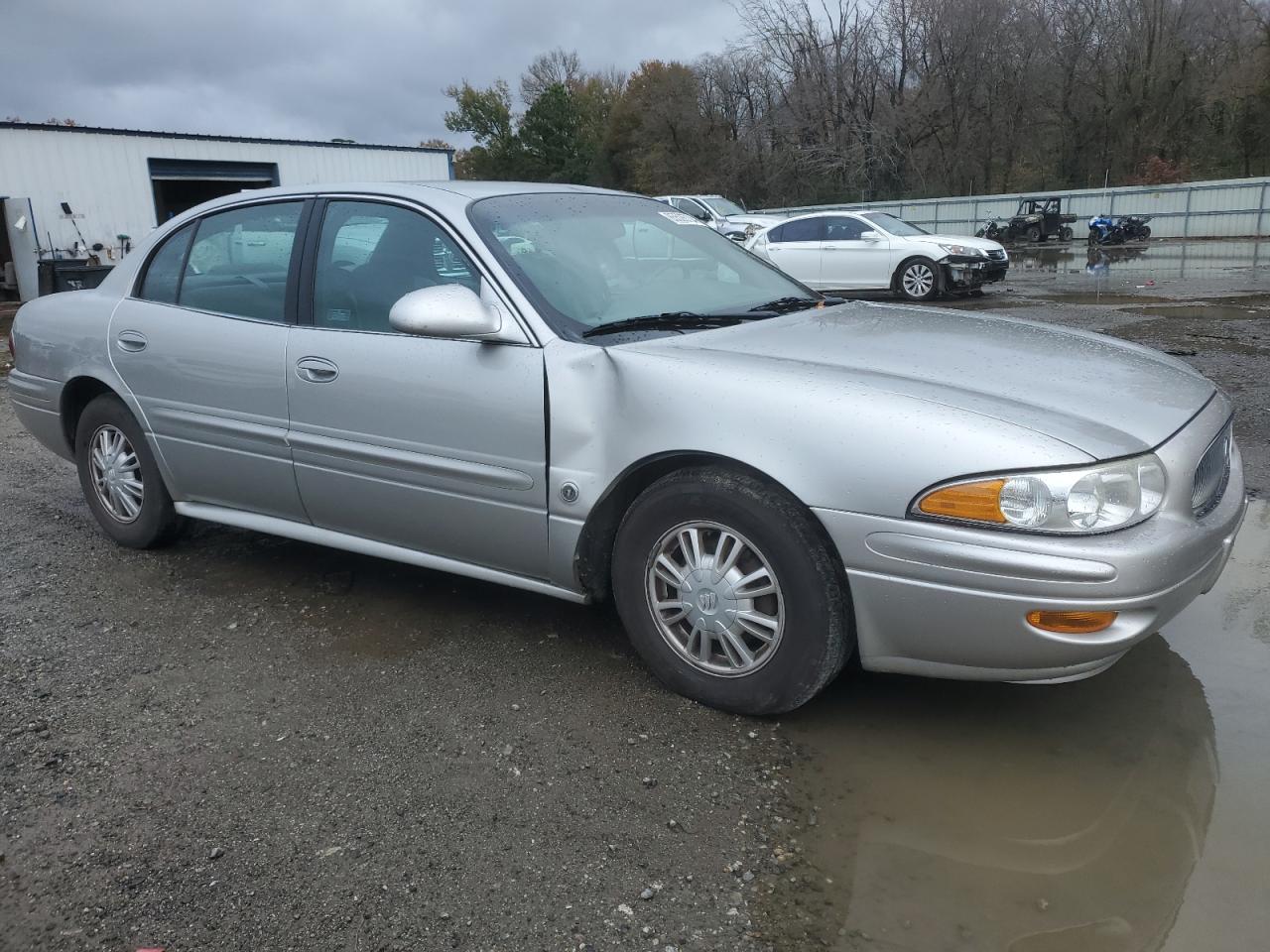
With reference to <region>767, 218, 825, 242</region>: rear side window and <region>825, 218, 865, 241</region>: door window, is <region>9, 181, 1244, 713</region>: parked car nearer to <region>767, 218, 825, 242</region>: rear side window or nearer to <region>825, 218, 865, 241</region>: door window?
<region>825, 218, 865, 241</region>: door window

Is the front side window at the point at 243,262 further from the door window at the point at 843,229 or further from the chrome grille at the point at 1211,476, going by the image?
the door window at the point at 843,229

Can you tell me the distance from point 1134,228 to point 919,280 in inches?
746

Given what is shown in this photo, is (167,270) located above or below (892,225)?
above

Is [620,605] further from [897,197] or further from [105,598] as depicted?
[897,197]

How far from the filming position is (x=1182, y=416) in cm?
293

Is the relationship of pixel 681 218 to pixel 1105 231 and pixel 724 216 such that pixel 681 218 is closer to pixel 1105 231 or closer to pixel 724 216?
pixel 724 216

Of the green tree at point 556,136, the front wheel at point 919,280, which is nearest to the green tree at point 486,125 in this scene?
the green tree at point 556,136

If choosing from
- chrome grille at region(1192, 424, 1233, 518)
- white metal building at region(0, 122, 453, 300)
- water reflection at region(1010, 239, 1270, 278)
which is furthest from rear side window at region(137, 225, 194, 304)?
water reflection at region(1010, 239, 1270, 278)

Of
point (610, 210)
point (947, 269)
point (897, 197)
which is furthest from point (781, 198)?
point (610, 210)

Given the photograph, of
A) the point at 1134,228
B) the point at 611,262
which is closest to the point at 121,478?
the point at 611,262

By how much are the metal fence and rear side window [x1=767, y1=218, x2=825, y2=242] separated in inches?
515

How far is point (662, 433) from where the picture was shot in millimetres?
3010

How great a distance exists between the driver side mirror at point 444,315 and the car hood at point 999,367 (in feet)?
1.68

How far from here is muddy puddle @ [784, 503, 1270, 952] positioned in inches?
87.4
